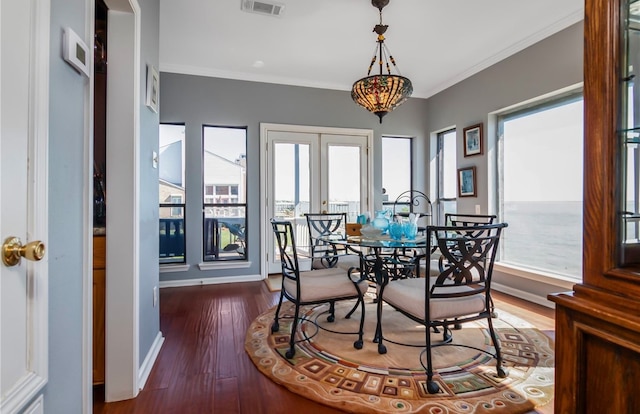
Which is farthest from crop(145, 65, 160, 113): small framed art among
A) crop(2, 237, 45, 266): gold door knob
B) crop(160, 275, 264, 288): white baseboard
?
crop(160, 275, 264, 288): white baseboard

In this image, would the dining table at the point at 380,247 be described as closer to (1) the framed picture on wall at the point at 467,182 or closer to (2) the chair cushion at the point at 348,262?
(2) the chair cushion at the point at 348,262

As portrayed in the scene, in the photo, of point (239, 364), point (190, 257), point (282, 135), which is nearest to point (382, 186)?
point (282, 135)

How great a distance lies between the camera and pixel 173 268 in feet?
13.3

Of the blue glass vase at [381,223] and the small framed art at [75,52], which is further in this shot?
the blue glass vase at [381,223]

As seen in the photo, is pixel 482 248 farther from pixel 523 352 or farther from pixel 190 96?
pixel 190 96

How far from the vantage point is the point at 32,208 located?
31.9 inches

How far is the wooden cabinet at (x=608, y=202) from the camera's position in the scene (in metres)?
0.70

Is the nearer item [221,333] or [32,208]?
[32,208]

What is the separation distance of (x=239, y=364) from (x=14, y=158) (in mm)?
1804

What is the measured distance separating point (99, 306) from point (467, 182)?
4.31 m

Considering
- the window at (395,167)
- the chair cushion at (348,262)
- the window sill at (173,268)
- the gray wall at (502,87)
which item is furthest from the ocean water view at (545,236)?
the window sill at (173,268)

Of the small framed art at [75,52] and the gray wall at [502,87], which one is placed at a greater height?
the gray wall at [502,87]

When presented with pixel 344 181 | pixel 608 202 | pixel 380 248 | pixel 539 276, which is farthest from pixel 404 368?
pixel 344 181

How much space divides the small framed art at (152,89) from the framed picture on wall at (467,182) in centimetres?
385
